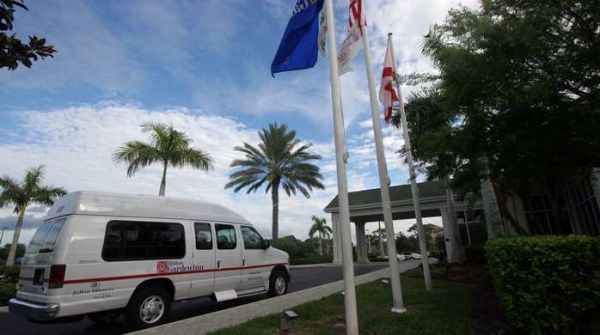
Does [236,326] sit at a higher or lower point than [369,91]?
lower

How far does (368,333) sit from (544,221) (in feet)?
42.7

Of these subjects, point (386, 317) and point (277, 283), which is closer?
point (386, 317)

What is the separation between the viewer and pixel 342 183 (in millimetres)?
4492

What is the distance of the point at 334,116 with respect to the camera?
15.6 feet

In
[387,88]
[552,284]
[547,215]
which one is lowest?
[552,284]

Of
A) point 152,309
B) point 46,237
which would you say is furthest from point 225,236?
point 46,237

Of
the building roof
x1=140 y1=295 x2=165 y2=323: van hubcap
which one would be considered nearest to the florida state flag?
x1=140 y1=295 x2=165 y2=323: van hubcap

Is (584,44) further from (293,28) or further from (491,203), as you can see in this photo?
(491,203)

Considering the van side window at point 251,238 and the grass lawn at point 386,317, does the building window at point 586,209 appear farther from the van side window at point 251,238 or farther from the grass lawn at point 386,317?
the van side window at point 251,238

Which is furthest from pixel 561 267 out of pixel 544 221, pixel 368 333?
pixel 544 221

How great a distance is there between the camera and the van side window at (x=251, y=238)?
8.90 metres

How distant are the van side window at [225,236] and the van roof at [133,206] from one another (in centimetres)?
21

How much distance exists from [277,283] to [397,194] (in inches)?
772

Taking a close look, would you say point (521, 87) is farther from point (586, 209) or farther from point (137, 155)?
point (137, 155)
